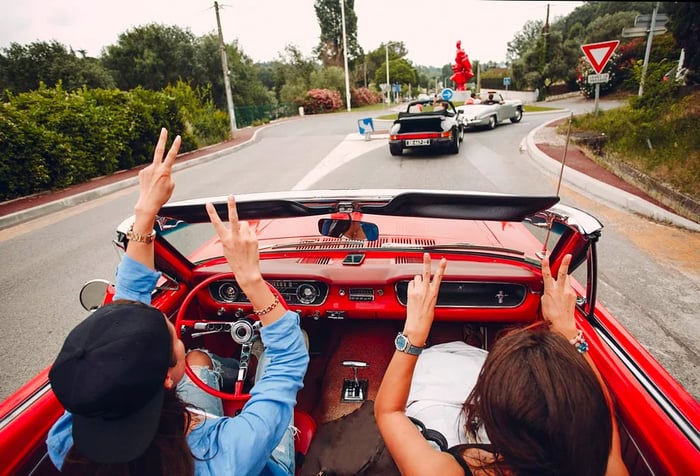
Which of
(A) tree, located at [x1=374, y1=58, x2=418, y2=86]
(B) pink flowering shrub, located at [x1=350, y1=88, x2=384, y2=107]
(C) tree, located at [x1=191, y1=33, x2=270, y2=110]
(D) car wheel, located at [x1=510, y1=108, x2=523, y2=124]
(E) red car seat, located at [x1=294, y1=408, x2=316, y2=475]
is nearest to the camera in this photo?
(E) red car seat, located at [x1=294, y1=408, x2=316, y2=475]

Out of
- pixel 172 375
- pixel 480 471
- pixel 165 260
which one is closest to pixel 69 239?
pixel 165 260

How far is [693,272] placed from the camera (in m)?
4.50

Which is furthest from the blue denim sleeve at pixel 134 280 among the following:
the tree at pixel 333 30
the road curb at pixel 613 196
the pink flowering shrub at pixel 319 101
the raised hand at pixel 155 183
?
the tree at pixel 333 30

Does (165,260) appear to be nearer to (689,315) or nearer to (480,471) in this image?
(480,471)

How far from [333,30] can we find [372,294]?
58.7m

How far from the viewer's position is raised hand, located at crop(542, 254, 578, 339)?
5.32ft

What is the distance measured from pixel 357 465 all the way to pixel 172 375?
38.7 inches

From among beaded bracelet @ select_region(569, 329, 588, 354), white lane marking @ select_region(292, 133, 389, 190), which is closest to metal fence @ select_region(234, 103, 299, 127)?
white lane marking @ select_region(292, 133, 389, 190)

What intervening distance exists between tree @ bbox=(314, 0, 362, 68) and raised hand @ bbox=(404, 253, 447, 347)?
56.7 meters

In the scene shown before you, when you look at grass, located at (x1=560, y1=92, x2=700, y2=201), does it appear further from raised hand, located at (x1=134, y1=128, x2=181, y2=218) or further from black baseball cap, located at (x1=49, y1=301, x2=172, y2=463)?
black baseball cap, located at (x1=49, y1=301, x2=172, y2=463)

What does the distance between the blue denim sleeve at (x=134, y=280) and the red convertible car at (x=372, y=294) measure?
1.42 ft

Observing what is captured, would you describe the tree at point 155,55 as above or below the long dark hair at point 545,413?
above

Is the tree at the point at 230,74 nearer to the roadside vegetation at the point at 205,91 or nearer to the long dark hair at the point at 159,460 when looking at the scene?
the roadside vegetation at the point at 205,91

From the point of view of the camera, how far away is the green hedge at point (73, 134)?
31.4ft
